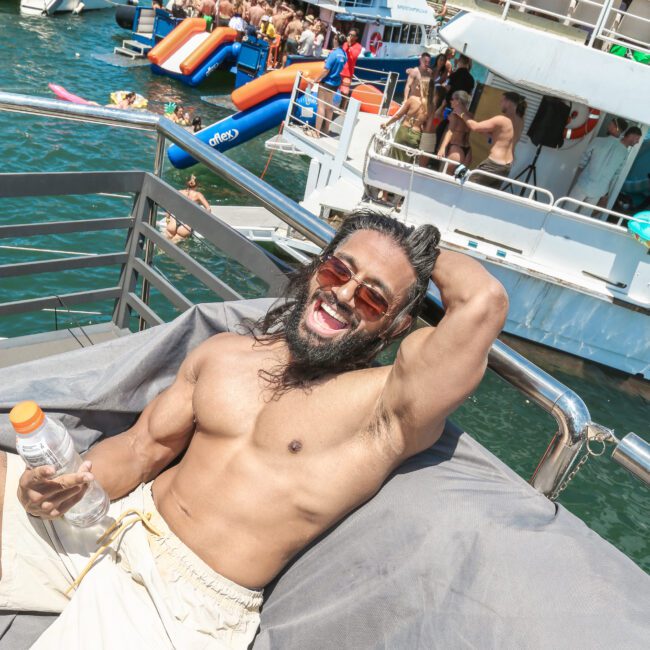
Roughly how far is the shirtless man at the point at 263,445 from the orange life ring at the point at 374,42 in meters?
26.1

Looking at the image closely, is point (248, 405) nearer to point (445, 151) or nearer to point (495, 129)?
point (495, 129)

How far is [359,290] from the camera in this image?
2.14 m

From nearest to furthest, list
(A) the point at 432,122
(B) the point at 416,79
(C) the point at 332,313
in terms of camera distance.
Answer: (C) the point at 332,313 < (A) the point at 432,122 < (B) the point at 416,79

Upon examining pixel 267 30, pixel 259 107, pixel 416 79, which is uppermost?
pixel 416 79

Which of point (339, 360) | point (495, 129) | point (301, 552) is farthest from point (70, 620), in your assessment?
point (495, 129)

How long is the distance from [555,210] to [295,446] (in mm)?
7780

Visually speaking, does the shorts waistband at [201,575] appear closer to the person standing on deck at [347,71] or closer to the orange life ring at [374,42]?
the person standing on deck at [347,71]

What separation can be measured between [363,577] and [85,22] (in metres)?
30.6

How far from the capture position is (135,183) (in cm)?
324

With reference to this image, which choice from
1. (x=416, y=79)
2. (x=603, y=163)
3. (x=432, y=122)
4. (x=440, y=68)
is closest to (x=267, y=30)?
(x=440, y=68)

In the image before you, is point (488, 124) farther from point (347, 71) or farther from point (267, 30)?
point (267, 30)

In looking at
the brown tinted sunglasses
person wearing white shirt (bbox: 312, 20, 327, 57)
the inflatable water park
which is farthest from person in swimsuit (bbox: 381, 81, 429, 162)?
person wearing white shirt (bbox: 312, 20, 327, 57)

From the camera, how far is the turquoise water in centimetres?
825

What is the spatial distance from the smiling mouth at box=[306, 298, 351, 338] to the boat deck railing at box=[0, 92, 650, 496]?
0.29 meters
